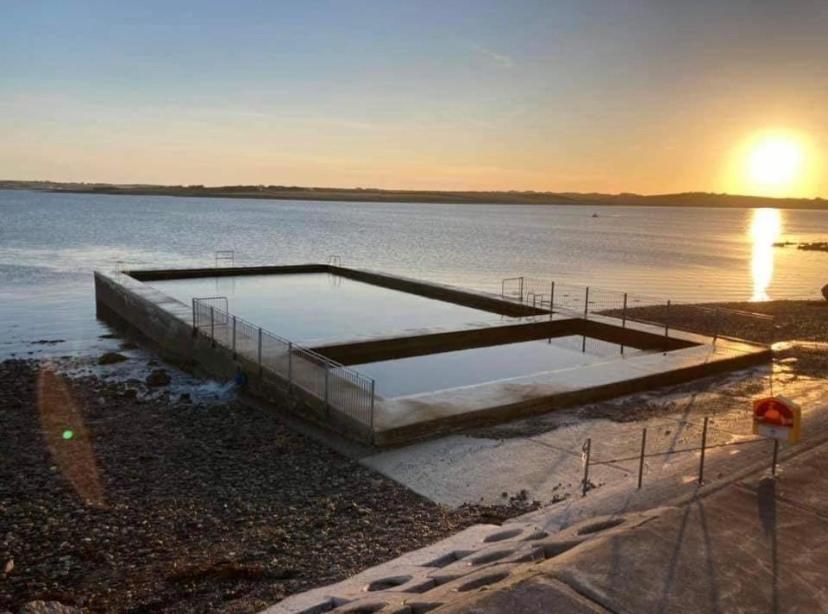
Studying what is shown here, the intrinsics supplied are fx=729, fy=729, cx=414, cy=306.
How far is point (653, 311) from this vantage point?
1235 inches

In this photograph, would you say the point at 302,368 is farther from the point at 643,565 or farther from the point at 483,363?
the point at 643,565

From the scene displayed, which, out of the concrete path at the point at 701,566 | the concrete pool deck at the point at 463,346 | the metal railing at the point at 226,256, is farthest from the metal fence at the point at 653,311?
the metal railing at the point at 226,256

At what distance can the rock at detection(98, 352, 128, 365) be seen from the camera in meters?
20.7

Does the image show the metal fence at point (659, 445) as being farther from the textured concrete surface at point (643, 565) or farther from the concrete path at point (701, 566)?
the concrete path at point (701, 566)

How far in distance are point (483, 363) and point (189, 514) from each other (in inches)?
434

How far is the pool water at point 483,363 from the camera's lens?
17.5m

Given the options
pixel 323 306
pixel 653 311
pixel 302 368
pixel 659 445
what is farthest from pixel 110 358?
pixel 653 311

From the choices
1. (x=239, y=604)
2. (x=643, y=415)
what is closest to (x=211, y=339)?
(x=643, y=415)

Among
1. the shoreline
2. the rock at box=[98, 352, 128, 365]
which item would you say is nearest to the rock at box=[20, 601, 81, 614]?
the shoreline

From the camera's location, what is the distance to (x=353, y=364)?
1864 cm

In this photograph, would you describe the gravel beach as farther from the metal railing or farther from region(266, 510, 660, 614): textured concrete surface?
the metal railing

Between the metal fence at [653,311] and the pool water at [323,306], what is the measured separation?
3.28m

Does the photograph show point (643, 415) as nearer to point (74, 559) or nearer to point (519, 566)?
point (519, 566)

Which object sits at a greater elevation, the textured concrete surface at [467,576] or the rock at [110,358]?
the textured concrete surface at [467,576]
